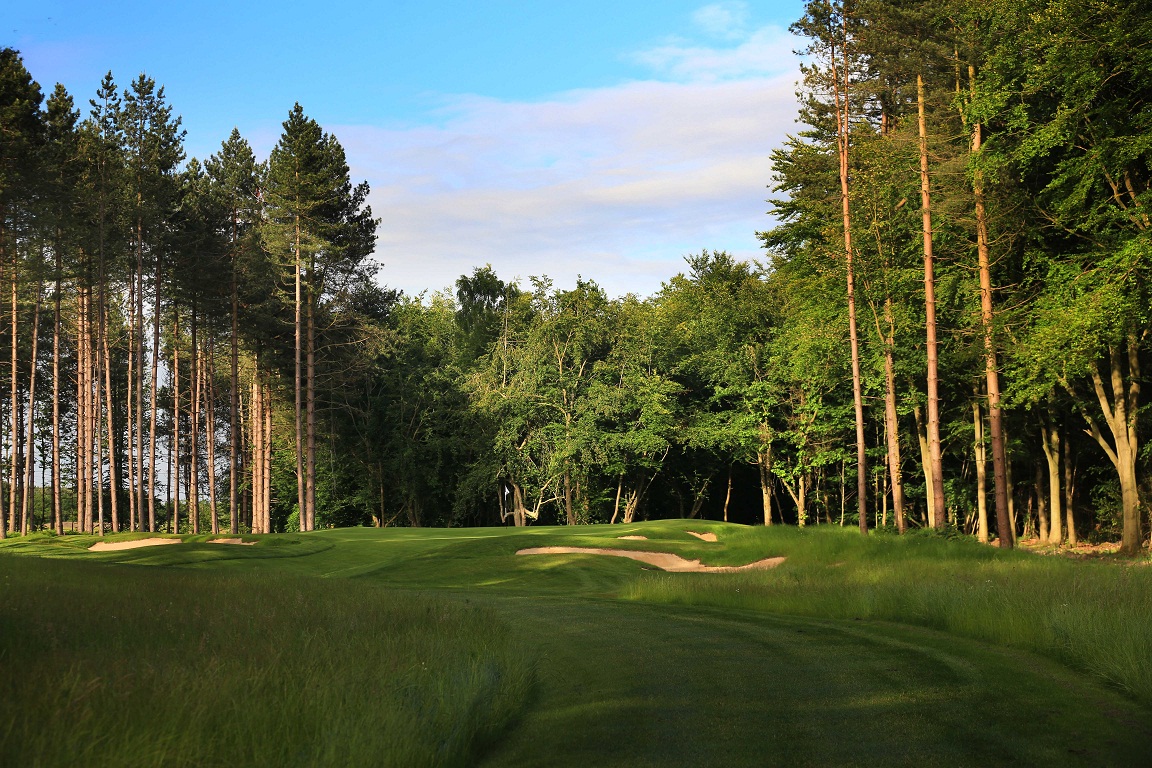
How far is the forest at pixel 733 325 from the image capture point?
83.8ft

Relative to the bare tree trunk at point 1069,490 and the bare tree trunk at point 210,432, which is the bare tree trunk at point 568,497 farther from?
the bare tree trunk at point 1069,490

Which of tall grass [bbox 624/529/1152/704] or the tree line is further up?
the tree line

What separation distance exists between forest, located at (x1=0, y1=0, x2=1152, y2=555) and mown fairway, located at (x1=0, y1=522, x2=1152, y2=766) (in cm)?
1406

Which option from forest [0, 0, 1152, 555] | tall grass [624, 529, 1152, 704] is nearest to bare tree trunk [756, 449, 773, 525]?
forest [0, 0, 1152, 555]

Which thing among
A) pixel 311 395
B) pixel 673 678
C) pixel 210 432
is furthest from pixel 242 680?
pixel 210 432

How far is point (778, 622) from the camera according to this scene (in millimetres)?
12383

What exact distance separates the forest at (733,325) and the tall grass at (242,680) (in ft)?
65.3

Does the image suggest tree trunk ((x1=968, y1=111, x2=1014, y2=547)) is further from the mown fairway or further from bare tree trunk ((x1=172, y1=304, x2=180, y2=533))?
bare tree trunk ((x1=172, y1=304, x2=180, y2=533))

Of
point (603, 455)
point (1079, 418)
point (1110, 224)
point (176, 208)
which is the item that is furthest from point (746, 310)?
point (176, 208)

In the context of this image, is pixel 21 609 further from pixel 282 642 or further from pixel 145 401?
pixel 145 401

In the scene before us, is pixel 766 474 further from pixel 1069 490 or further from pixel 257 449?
pixel 257 449

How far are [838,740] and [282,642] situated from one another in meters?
4.89

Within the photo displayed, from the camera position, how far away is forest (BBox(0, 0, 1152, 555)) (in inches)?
1005

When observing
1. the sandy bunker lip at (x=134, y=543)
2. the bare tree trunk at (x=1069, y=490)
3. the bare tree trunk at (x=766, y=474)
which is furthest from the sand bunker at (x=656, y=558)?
the bare tree trunk at (x=766, y=474)
